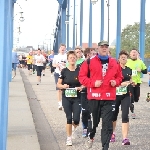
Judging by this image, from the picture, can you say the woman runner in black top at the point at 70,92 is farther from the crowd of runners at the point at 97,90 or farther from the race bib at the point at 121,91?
the race bib at the point at 121,91

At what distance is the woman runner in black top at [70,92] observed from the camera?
9.61 metres

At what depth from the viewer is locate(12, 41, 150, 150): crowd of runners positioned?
8359 millimetres

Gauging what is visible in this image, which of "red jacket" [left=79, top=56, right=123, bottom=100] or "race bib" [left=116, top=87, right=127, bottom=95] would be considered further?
"race bib" [left=116, top=87, right=127, bottom=95]

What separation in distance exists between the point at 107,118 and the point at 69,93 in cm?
146

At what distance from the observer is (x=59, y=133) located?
35.9 feet

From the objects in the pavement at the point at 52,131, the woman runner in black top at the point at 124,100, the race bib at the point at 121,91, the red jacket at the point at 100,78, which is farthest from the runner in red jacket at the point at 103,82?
the race bib at the point at 121,91

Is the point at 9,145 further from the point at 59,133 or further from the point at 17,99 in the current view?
the point at 17,99

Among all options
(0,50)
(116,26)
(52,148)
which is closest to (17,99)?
(52,148)

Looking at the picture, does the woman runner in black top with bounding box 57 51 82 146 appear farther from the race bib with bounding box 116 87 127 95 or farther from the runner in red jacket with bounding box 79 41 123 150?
the runner in red jacket with bounding box 79 41 123 150

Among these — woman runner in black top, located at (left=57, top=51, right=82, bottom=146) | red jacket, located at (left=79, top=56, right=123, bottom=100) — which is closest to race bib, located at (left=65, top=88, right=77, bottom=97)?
woman runner in black top, located at (left=57, top=51, right=82, bottom=146)

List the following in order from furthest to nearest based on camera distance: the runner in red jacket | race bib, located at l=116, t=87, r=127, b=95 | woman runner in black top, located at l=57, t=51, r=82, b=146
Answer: race bib, located at l=116, t=87, r=127, b=95
woman runner in black top, located at l=57, t=51, r=82, b=146
the runner in red jacket

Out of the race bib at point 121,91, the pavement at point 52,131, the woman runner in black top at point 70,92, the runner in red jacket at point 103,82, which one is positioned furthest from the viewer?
the race bib at point 121,91

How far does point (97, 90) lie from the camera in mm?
8375

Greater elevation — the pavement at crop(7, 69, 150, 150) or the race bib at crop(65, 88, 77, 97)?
the race bib at crop(65, 88, 77, 97)
